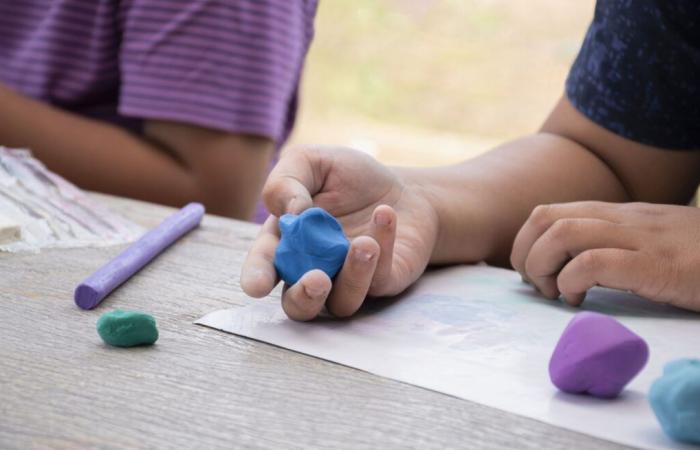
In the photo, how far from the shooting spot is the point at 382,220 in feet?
1.96

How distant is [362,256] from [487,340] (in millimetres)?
105

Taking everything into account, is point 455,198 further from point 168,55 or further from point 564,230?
point 168,55

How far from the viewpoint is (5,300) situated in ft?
2.03

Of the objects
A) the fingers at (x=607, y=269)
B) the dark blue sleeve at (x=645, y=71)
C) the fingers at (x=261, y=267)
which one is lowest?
the fingers at (x=261, y=267)

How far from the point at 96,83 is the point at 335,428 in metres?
1.05

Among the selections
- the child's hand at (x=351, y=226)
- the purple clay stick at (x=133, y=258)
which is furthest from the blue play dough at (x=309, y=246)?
the purple clay stick at (x=133, y=258)

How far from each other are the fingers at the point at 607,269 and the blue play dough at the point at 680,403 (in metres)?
0.20

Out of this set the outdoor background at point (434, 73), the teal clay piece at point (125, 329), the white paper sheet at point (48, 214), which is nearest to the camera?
the teal clay piece at point (125, 329)

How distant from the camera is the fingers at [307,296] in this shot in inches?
22.5

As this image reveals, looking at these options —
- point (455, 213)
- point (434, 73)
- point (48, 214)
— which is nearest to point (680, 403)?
point (455, 213)

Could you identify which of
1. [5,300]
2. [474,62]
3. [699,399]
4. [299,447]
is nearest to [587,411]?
[699,399]

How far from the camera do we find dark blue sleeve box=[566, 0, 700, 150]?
2.76ft

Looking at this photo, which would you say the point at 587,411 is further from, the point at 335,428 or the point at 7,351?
the point at 7,351

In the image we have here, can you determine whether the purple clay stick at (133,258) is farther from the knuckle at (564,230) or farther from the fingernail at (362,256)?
the knuckle at (564,230)
